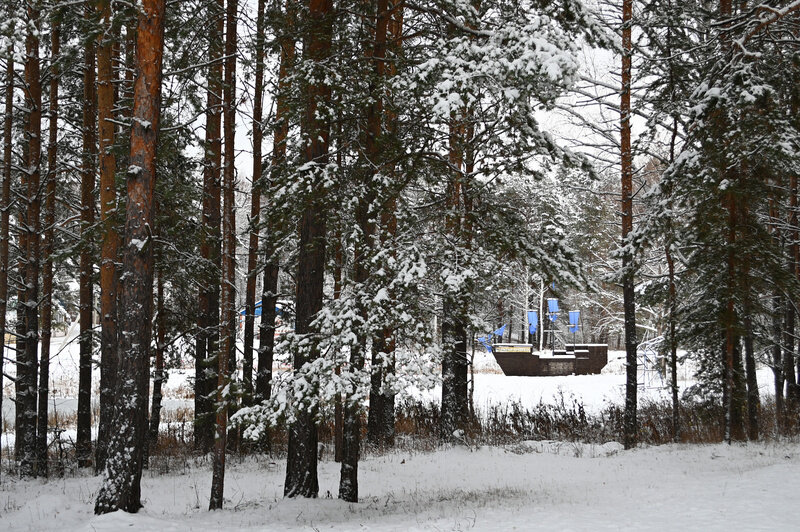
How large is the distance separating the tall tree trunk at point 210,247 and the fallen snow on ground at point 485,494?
5.08 ft

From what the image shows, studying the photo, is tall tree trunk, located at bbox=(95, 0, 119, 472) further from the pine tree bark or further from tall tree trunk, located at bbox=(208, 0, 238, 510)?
the pine tree bark

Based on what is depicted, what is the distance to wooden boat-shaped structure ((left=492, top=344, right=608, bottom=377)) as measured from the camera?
96.5 ft

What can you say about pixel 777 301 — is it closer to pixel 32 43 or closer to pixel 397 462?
pixel 397 462

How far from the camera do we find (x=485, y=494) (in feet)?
27.8

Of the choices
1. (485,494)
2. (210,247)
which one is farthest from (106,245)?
(485,494)

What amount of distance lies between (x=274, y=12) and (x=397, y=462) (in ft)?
27.5

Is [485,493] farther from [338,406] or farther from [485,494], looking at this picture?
[338,406]

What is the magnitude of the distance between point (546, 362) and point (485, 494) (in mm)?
22092

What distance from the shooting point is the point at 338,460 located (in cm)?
1133

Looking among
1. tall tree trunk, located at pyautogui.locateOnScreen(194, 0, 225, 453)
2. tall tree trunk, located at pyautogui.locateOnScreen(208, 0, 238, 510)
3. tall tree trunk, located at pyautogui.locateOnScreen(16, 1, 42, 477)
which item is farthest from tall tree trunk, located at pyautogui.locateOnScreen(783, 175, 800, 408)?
tall tree trunk, located at pyautogui.locateOnScreen(16, 1, 42, 477)

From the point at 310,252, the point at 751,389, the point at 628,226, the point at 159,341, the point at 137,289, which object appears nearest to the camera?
the point at 137,289

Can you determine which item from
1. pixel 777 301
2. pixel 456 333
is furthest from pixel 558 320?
pixel 456 333

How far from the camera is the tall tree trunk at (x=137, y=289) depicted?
6.23m

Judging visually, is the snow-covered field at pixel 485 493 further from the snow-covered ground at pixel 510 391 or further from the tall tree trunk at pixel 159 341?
the snow-covered ground at pixel 510 391
